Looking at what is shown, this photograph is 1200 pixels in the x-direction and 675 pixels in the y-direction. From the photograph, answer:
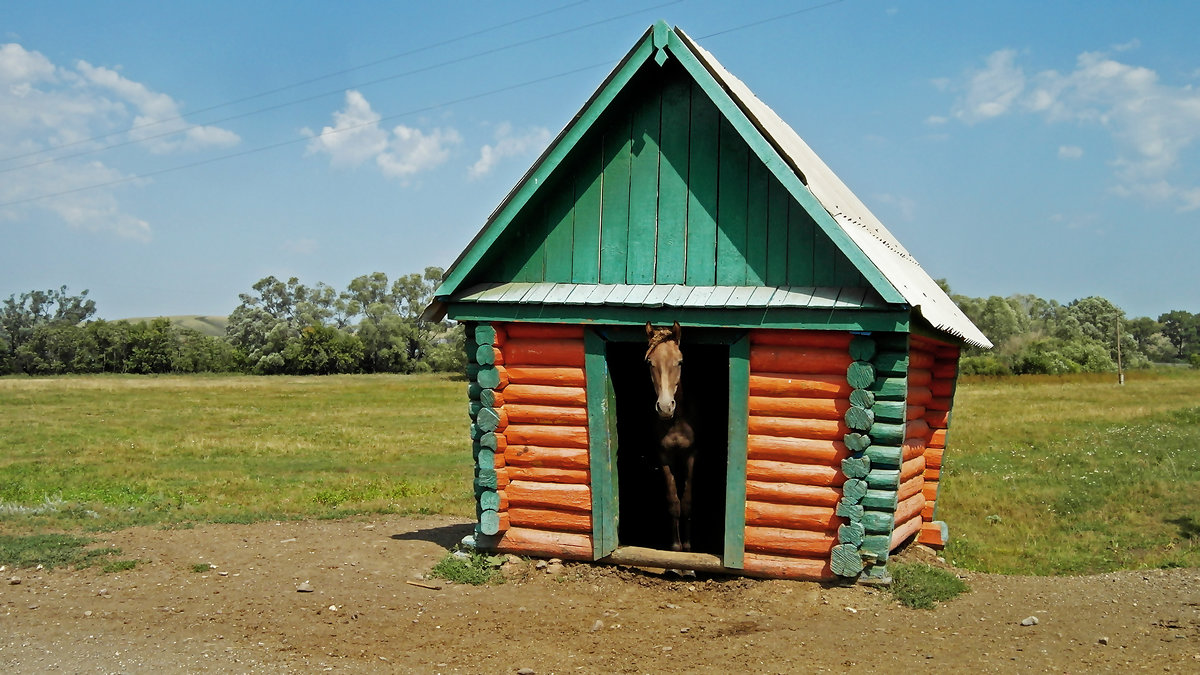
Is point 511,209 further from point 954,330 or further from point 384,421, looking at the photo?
point 384,421

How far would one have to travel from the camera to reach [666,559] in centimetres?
1030

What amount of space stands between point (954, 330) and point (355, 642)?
7330mm

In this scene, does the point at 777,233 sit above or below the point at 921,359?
above

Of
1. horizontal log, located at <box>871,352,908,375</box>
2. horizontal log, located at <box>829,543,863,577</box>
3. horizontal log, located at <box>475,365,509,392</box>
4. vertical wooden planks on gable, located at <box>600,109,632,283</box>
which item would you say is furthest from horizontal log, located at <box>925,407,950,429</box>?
horizontal log, located at <box>475,365,509,392</box>

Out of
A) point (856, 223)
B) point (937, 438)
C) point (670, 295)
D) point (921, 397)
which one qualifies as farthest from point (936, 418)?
point (670, 295)

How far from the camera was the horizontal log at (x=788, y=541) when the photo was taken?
9.66 metres

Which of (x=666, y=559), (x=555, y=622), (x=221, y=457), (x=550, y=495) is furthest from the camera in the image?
(x=221, y=457)

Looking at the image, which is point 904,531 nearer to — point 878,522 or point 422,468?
point 878,522

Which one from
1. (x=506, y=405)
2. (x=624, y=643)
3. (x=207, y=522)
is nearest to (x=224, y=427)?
(x=207, y=522)

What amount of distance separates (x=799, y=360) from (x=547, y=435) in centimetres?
301

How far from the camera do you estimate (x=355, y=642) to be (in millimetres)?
8359

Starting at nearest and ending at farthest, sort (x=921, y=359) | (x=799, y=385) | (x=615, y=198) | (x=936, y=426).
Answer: (x=799, y=385), (x=615, y=198), (x=921, y=359), (x=936, y=426)

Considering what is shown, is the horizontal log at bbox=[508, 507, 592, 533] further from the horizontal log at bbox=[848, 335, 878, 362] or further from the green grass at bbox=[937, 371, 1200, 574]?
the green grass at bbox=[937, 371, 1200, 574]

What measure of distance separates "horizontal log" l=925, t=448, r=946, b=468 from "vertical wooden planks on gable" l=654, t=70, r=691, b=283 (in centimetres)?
519
